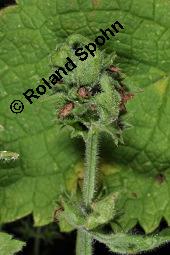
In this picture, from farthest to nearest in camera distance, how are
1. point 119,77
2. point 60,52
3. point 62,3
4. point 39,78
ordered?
point 39,78 → point 62,3 → point 119,77 → point 60,52

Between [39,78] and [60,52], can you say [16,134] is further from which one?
[60,52]

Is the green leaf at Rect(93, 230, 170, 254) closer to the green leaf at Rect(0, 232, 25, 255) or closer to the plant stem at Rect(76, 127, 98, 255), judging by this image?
the plant stem at Rect(76, 127, 98, 255)

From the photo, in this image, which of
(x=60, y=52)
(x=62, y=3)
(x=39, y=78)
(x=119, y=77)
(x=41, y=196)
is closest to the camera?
(x=60, y=52)

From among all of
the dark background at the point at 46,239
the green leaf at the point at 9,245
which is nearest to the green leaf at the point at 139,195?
the dark background at the point at 46,239

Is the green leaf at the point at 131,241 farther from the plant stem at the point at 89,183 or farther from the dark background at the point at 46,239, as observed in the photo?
the dark background at the point at 46,239

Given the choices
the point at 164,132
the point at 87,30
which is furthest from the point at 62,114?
the point at 164,132

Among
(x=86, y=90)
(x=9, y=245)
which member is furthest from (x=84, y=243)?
(x=86, y=90)
